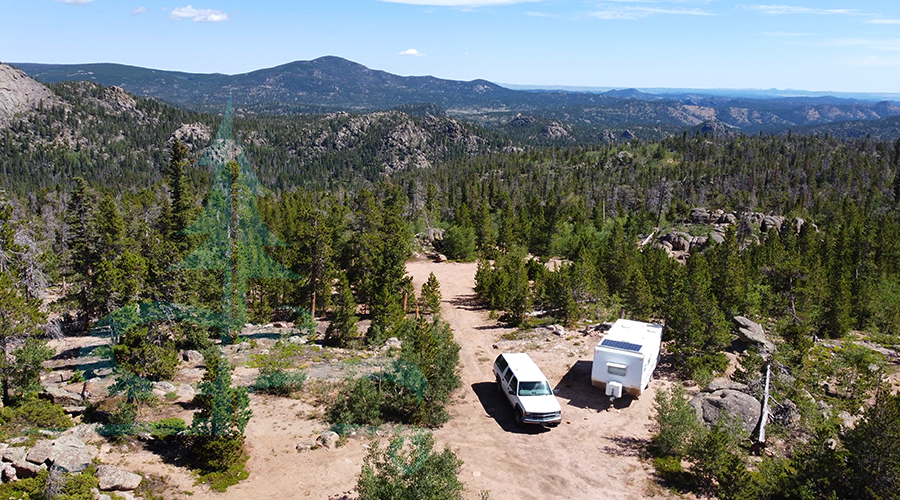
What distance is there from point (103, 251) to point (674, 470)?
1428 inches

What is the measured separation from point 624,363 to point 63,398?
2368 cm

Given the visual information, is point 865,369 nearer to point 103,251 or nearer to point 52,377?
point 52,377

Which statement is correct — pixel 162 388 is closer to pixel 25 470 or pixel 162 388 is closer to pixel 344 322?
pixel 25 470

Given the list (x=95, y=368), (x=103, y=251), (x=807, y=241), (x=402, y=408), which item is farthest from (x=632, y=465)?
(x=807, y=241)

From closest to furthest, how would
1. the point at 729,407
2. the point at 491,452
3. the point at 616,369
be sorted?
the point at 491,452, the point at 729,407, the point at 616,369

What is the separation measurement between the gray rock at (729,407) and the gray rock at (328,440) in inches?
571

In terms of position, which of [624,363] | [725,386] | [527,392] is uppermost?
[624,363]

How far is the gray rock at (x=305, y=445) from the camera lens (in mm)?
19320

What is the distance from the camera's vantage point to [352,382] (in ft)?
76.7

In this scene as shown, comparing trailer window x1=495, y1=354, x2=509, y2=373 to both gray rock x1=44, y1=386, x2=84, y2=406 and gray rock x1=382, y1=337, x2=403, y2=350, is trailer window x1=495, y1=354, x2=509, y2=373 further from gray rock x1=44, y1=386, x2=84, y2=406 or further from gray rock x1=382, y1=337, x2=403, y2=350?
gray rock x1=44, y1=386, x2=84, y2=406

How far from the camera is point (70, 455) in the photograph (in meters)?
15.8

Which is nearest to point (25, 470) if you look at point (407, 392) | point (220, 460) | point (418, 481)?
point (220, 460)

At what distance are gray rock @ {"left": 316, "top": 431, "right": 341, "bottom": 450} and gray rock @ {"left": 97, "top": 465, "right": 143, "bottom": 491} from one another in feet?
19.7

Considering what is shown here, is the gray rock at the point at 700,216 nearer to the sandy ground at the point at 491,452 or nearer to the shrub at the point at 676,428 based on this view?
the sandy ground at the point at 491,452
